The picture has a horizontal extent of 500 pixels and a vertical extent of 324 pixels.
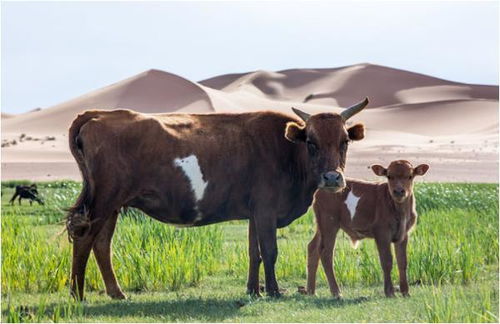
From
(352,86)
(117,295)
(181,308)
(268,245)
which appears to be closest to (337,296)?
(268,245)

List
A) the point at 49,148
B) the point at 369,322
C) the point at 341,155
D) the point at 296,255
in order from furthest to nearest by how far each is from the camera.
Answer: the point at 49,148, the point at 296,255, the point at 341,155, the point at 369,322

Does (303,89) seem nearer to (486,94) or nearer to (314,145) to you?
(486,94)

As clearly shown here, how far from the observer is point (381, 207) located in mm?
10070

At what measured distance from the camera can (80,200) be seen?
9359 mm

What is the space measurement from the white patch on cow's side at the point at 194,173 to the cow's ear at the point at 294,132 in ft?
3.72

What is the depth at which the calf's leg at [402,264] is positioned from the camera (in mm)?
9727

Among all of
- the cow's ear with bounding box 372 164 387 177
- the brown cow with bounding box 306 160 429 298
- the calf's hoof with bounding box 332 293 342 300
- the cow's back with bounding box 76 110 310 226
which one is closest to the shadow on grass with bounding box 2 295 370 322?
the calf's hoof with bounding box 332 293 342 300

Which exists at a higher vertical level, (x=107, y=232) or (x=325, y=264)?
(x=107, y=232)

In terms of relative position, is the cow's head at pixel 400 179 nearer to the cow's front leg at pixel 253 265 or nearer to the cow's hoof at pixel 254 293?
the cow's front leg at pixel 253 265

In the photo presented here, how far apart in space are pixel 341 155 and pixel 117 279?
3476 millimetres

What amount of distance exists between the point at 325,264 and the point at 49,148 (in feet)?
220

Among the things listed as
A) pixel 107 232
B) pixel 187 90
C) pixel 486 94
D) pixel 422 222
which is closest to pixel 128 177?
pixel 107 232

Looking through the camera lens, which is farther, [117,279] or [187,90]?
[187,90]

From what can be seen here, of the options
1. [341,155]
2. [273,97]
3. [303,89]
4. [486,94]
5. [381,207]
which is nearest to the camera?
[341,155]
